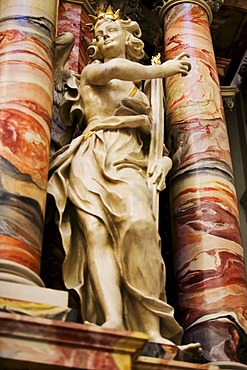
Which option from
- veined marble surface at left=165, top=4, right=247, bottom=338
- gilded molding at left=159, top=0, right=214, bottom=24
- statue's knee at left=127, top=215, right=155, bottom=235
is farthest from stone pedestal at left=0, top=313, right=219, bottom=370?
gilded molding at left=159, top=0, right=214, bottom=24

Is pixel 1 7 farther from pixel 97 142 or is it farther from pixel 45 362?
pixel 45 362

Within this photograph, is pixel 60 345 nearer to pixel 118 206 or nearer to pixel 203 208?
pixel 118 206

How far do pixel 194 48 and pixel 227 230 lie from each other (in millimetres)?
1865

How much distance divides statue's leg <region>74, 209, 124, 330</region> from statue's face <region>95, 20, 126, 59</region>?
1.49 m

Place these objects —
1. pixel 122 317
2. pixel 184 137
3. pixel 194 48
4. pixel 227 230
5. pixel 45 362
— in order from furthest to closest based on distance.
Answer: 1. pixel 194 48
2. pixel 184 137
3. pixel 227 230
4. pixel 122 317
5. pixel 45 362

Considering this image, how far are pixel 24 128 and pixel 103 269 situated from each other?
1036 millimetres

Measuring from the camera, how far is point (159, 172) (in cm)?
481

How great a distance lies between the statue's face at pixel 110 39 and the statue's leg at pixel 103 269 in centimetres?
149

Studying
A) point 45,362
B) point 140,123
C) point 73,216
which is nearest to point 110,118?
point 140,123

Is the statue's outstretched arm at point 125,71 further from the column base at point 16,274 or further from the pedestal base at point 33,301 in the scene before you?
the pedestal base at point 33,301

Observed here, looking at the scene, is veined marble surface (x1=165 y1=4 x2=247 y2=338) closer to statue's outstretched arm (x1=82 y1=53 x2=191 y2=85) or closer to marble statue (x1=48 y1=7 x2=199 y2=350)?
marble statue (x1=48 y1=7 x2=199 y2=350)

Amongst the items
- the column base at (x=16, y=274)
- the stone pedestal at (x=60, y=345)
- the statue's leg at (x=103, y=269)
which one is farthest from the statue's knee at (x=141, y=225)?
the stone pedestal at (x=60, y=345)

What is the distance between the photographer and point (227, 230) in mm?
5207

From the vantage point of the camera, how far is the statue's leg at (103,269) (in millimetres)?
4010
